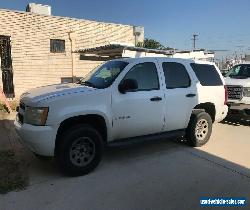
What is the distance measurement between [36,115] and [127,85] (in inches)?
67.5

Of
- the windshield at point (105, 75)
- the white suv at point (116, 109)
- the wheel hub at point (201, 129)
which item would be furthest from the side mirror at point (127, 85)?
the wheel hub at point (201, 129)

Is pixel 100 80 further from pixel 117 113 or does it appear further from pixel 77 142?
pixel 77 142

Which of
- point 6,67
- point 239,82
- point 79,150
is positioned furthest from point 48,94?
point 6,67

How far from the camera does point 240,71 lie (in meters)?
11.5

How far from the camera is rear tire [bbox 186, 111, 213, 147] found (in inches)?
287

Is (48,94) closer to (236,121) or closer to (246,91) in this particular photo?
(246,91)

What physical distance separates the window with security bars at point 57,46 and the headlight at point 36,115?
13.4 m

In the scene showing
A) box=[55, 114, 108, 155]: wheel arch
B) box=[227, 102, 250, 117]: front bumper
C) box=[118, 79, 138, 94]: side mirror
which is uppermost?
box=[118, 79, 138, 94]: side mirror

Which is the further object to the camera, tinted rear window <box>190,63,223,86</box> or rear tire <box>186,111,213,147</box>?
tinted rear window <box>190,63,223,86</box>

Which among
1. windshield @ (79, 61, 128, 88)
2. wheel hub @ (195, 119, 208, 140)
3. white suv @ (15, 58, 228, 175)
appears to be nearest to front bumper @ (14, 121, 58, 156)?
white suv @ (15, 58, 228, 175)

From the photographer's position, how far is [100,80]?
6.27 meters

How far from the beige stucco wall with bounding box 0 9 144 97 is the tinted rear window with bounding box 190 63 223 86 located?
39.3ft

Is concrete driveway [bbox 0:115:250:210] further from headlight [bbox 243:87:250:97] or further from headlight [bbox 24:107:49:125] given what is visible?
headlight [bbox 243:87:250:97]

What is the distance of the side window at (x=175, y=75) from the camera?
6.73 metres
